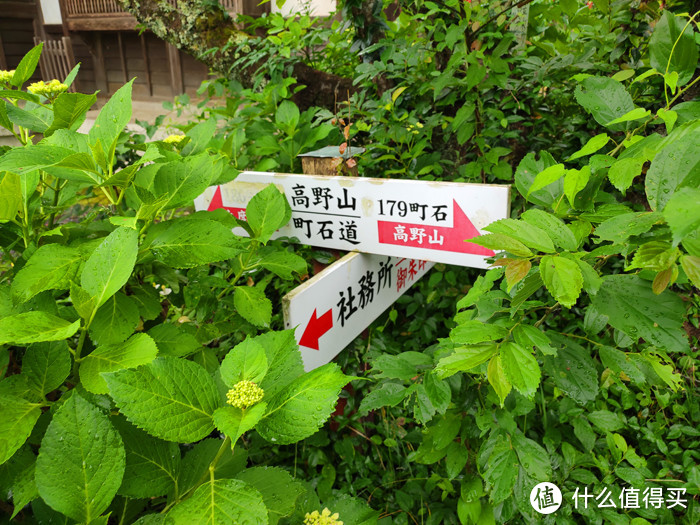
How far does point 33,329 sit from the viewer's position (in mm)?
496

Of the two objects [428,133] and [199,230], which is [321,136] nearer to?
[428,133]

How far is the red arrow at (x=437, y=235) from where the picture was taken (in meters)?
1.08

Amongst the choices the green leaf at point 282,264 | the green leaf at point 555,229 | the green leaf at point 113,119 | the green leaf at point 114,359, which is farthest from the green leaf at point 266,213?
the green leaf at point 555,229

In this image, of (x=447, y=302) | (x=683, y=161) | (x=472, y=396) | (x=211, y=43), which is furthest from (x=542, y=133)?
(x=211, y=43)

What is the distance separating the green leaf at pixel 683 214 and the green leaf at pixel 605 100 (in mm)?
441

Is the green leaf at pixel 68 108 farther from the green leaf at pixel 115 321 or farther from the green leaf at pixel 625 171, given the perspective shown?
the green leaf at pixel 625 171

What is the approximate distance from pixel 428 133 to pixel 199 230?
3.33ft

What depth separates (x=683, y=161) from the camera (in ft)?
1.49

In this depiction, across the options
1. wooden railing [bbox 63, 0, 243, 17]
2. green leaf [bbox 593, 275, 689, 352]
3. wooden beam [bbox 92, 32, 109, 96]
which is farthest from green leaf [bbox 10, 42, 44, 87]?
wooden beam [bbox 92, 32, 109, 96]

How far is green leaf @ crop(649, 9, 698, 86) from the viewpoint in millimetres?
709

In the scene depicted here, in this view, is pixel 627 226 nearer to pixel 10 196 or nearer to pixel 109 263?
pixel 109 263

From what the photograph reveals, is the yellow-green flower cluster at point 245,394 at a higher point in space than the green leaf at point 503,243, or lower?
lower

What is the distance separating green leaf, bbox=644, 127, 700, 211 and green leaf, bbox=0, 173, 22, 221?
788mm

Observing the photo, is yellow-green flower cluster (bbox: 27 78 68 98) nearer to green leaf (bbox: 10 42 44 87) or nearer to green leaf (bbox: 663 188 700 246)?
green leaf (bbox: 10 42 44 87)
